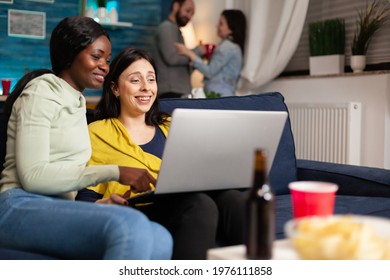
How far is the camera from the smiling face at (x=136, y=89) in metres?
2.03

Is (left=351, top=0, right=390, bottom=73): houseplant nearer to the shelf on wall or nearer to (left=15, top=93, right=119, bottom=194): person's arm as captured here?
the shelf on wall

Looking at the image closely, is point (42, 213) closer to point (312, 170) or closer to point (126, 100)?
point (126, 100)

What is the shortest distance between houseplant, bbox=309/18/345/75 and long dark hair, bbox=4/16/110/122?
2.41m

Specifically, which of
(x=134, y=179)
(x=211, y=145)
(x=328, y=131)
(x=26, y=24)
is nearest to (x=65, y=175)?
(x=134, y=179)

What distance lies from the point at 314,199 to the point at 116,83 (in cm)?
119

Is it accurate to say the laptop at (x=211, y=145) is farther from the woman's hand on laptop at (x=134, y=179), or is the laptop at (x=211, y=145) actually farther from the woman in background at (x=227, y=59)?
the woman in background at (x=227, y=59)

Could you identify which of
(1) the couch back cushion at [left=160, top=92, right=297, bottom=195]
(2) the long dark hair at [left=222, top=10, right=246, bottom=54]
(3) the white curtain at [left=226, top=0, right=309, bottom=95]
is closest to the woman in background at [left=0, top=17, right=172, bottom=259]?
(1) the couch back cushion at [left=160, top=92, right=297, bottom=195]

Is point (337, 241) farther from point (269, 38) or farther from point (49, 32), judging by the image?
point (49, 32)

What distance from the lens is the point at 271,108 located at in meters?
2.42

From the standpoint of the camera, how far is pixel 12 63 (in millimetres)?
4805

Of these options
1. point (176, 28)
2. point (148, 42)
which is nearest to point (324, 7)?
point (176, 28)

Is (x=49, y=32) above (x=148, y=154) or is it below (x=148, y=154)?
above

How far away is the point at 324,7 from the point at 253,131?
2906 mm

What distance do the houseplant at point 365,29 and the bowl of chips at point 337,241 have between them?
2.81 m
